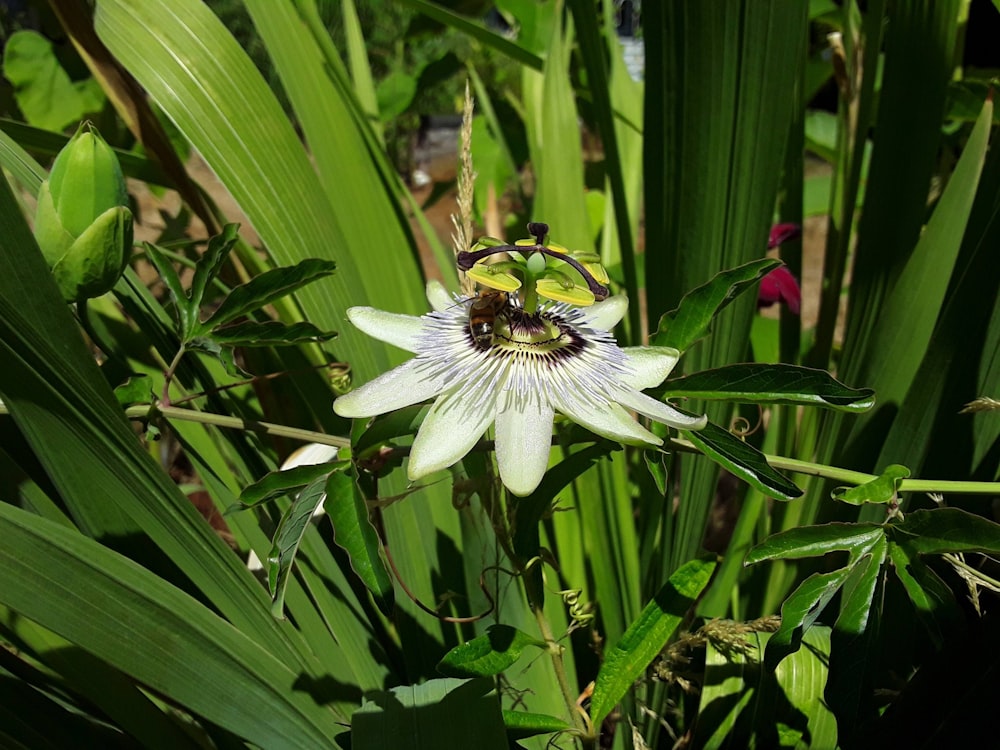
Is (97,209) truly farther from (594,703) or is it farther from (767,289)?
(767,289)

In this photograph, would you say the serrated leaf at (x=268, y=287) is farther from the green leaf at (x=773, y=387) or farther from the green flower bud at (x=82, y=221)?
the green leaf at (x=773, y=387)

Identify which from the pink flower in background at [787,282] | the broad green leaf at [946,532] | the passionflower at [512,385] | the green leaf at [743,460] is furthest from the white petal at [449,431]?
the pink flower in background at [787,282]

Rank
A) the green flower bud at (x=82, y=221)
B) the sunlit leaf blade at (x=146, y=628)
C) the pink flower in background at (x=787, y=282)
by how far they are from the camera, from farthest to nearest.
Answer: the pink flower in background at (x=787, y=282)
the green flower bud at (x=82, y=221)
the sunlit leaf blade at (x=146, y=628)

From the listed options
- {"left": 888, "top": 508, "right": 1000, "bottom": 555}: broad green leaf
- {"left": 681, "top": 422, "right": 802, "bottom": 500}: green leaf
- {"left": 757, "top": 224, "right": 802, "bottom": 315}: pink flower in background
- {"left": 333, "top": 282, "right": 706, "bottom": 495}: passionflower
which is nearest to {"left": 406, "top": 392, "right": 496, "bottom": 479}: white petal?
{"left": 333, "top": 282, "right": 706, "bottom": 495}: passionflower

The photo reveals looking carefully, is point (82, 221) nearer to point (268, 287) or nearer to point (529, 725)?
point (268, 287)

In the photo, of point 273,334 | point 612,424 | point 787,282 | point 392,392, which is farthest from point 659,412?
point 787,282

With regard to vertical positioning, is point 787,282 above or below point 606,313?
below

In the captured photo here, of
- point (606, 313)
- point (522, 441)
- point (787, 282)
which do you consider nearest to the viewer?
point (522, 441)
